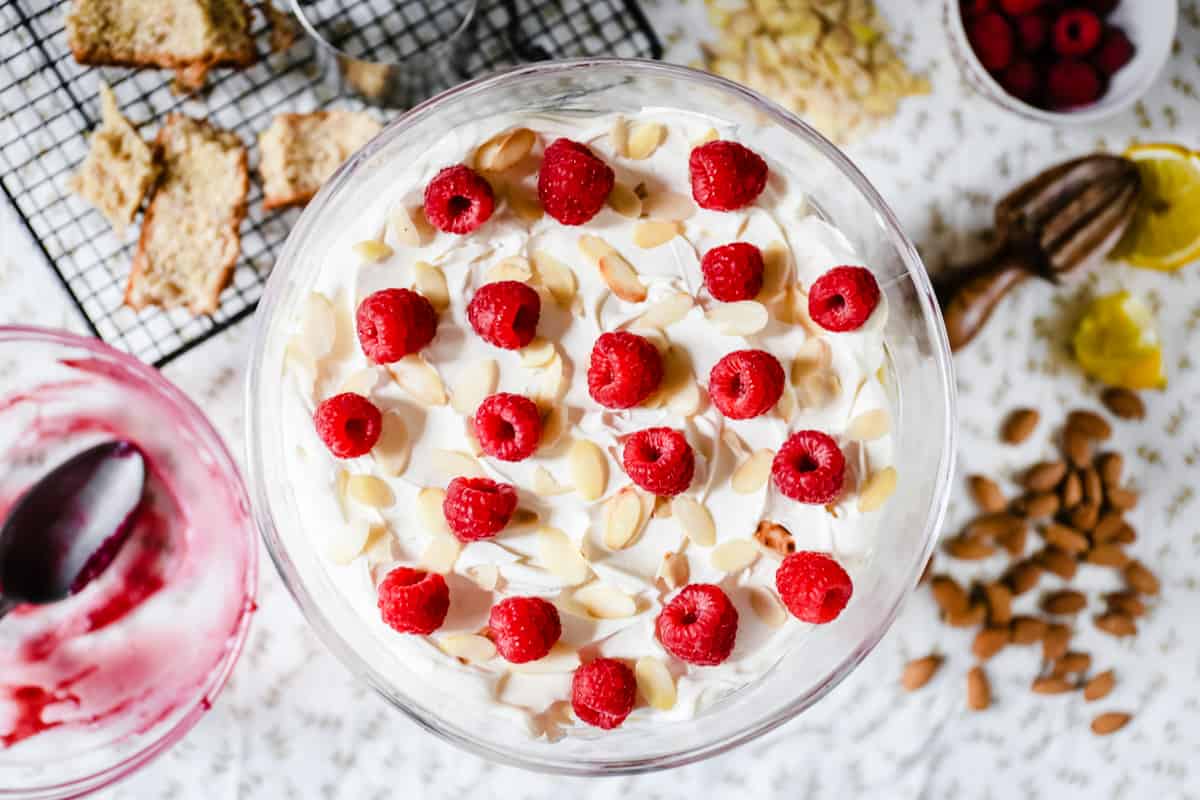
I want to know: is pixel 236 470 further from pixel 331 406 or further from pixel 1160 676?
pixel 1160 676

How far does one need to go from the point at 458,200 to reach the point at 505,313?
0.11m

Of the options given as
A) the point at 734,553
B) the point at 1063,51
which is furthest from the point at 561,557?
the point at 1063,51

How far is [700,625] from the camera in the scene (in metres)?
1.02

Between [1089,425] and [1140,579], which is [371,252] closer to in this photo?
[1089,425]

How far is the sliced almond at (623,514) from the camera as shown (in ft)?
3.52

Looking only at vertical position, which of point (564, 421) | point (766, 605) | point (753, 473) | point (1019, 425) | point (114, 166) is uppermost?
point (114, 166)

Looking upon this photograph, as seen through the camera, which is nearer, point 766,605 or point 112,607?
point 766,605

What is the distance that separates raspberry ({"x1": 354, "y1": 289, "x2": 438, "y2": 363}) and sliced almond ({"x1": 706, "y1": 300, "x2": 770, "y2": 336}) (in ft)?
0.87

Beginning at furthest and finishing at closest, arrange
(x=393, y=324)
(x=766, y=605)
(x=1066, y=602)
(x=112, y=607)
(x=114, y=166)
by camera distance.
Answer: (x=1066, y=602), (x=112, y=607), (x=114, y=166), (x=766, y=605), (x=393, y=324)

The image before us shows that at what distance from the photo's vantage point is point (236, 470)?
4.18 feet

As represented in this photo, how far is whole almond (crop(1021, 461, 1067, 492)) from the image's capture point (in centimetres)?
144

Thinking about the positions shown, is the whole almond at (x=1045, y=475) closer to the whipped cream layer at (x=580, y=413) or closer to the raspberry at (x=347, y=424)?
the whipped cream layer at (x=580, y=413)

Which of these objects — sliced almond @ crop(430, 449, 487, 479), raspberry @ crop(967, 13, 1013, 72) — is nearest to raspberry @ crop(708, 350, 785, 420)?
sliced almond @ crop(430, 449, 487, 479)

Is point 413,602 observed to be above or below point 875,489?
above
